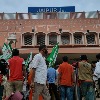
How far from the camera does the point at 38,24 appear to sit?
25.9 meters

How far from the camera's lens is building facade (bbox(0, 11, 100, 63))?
2523cm

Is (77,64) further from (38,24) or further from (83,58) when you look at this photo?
(38,24)

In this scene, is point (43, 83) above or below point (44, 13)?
below

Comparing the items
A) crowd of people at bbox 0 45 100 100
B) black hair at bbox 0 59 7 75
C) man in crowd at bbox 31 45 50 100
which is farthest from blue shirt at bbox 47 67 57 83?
man in crowd at bbox 31 45 50 100

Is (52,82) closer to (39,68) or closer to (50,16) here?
(39,68)

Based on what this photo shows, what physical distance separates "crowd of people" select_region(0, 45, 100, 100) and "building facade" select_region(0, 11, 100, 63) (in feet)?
49.1

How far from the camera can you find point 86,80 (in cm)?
883

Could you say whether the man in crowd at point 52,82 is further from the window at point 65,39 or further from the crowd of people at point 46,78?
the window at point 65,39

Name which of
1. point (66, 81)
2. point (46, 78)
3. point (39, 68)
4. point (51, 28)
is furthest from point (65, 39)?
point (39, 68)

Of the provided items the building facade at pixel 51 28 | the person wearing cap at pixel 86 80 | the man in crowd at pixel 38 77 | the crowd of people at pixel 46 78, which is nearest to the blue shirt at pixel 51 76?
the crowd of people at pixel 46 78

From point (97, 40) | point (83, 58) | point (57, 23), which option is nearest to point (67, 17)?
point (57, 23)

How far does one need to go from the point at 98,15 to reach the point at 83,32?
1.94 meters

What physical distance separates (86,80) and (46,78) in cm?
145

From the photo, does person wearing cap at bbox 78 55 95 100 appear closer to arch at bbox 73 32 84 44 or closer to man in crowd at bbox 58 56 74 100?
man in crowd at bbox 58 56 74 100
